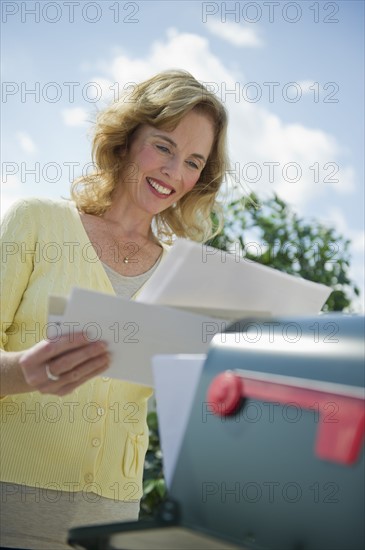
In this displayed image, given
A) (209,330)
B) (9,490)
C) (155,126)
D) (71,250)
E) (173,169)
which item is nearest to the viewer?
(209,330)

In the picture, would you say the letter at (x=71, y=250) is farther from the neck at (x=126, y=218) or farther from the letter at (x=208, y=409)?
the letter at (x=208, y=409)

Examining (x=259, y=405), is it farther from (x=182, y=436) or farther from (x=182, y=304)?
(x=182, y=304)

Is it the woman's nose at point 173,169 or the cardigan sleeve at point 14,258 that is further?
the woman's nose at point 173,169

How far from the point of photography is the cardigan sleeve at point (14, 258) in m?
1.83

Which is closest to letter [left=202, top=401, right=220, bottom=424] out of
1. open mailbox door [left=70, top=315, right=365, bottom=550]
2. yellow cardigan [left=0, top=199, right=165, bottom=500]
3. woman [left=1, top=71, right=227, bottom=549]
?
open mailbox door [left=70, top=315, right=365, bottom=550]

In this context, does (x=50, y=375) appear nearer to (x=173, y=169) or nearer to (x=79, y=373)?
(x=79, y=373)

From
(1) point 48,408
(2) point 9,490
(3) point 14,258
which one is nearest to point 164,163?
(3) point 14,258

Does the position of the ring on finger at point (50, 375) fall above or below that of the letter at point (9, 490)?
above

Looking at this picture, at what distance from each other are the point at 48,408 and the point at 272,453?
96cm

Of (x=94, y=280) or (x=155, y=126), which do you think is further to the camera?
(x=155, y=126)

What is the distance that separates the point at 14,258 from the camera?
185cm

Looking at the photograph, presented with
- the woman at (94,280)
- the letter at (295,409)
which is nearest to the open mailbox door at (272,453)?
the letter at (295,409)

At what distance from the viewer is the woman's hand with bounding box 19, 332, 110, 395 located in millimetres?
1232

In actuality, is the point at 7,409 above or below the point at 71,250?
below
